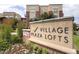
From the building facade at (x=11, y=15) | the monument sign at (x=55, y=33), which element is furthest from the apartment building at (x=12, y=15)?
the monument sign at (x=55, y=33)

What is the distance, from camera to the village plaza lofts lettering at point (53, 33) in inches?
72.9

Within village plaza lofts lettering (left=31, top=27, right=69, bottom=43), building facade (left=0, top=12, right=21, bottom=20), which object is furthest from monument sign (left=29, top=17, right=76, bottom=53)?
building facade (left=0, top=12, right=21, bottom=20)

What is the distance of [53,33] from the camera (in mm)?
1886

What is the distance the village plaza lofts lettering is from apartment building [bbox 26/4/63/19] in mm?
128

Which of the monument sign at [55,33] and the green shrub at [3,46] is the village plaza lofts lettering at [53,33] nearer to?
the monument sign at [55,33]

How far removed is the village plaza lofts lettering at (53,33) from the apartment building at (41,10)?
0.13 meters

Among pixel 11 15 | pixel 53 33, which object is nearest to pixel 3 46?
pixel 11 15

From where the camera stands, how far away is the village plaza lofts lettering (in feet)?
6.07

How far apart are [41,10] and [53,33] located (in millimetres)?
237

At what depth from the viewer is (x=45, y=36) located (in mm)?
1900

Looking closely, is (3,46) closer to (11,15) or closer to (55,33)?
→ (11,15)

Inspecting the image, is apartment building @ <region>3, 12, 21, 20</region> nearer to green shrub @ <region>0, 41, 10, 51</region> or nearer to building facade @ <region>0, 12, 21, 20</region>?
building facade @ <region>0, 12, 21, 20</region>

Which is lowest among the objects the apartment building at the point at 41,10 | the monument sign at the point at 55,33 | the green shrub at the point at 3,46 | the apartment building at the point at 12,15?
the green shrub at the point at 3,46
